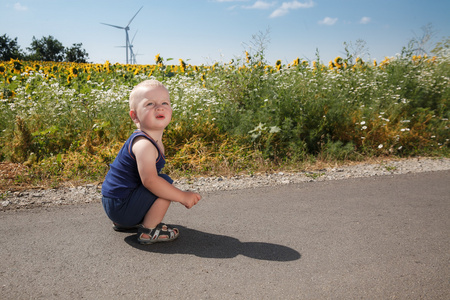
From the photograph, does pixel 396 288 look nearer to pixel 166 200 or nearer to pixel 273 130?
pixel 166 200

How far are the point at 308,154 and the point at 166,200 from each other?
11.0 feet

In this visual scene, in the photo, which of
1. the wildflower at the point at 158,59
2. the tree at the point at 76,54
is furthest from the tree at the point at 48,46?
the wildflower at the point at 158,59

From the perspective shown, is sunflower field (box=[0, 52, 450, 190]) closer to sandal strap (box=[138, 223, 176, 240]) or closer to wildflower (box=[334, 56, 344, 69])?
wildflower (box=[334, 56, 344, 69])

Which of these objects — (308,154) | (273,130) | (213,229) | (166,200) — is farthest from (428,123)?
(166,200)

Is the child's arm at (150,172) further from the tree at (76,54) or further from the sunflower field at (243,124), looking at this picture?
the tree at (76,54)

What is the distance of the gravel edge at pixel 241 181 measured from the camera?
3.96m

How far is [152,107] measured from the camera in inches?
106

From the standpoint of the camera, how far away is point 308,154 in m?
5.70

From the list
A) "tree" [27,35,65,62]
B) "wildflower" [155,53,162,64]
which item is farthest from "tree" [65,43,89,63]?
"wildflower" [155,53,162,64]

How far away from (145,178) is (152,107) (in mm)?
511

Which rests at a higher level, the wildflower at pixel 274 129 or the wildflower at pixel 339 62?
the wildflower at pixel 339 62

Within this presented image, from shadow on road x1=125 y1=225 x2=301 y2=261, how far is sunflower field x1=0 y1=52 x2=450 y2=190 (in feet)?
6.38

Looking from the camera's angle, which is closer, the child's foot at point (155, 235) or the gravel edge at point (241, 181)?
the child's foot at point (155, 235)

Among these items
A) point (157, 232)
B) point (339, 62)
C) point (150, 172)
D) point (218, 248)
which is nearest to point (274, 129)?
point (218, 248)
